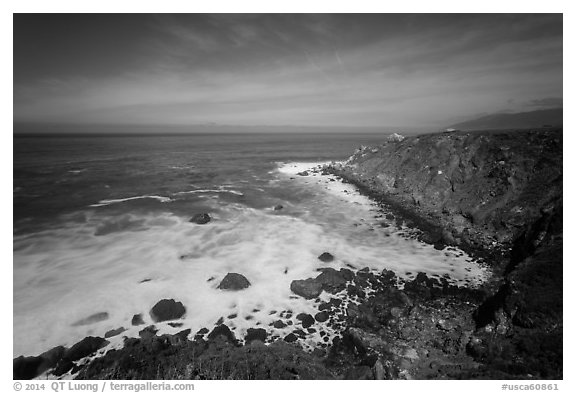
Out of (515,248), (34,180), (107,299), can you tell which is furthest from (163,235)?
(34,180)

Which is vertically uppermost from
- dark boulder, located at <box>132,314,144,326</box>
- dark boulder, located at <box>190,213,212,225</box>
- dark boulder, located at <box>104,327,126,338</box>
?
dark boulder, located at <box>190,213,212,225</box>

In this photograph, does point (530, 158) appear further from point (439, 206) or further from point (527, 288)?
point (527, 288)

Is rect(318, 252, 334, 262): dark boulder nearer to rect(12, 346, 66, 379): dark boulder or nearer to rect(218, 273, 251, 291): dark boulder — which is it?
rect(218, 273, 251, 291): dark boulder

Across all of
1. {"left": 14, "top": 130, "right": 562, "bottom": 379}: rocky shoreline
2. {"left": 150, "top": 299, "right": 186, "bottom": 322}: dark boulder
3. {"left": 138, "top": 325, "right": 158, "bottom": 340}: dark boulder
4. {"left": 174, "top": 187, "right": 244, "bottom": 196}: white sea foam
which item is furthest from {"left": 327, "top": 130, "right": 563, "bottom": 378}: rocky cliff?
{"left": 174, "top": 187, "right": 244, "bottom": 196}: white sea foam

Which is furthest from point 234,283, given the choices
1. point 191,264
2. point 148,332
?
point 148,332

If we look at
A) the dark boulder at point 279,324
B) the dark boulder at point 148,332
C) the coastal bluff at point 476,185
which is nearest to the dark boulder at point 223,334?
the dark boulder at point 279,324
